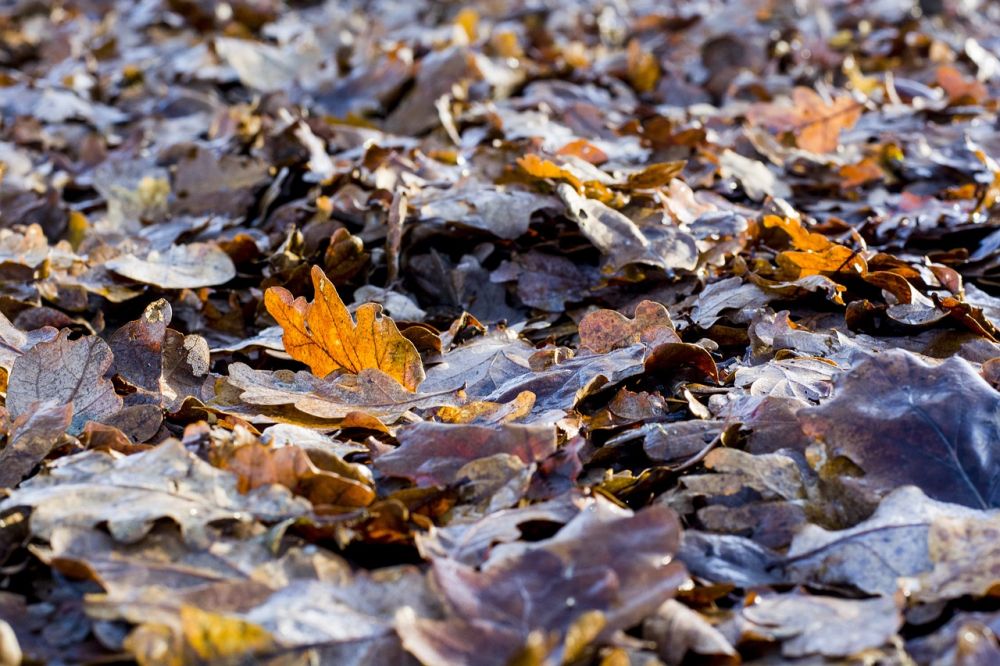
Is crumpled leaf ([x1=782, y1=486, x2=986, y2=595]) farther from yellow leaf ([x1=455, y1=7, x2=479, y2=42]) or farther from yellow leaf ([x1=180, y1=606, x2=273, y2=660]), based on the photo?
yellow leaf ([x1=455, y1=7, x2=479, y2=42])

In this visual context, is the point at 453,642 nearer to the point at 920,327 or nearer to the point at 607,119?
the point at 920,327

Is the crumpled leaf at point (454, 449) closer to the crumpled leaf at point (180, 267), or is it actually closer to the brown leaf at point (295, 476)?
the brown leaf at point (295, 476)

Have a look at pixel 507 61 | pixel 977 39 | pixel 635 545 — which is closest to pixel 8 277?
pixel 635 545

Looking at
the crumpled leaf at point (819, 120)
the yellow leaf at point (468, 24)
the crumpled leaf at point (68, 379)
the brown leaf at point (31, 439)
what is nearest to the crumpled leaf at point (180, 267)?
the crumpled leaf at point (68, 379)

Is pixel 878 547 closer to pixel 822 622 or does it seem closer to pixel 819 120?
pixel 822 622

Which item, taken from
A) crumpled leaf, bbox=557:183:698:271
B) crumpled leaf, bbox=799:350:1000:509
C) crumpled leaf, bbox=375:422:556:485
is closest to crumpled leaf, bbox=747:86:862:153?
crumpled leaf, bbox=557:183:698:271

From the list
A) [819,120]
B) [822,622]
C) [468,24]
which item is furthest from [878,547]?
[468,24]

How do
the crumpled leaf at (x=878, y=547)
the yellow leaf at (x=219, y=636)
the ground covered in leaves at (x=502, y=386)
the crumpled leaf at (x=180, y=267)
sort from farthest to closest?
the crumpled leaf at (x=180, y=267) → the crumpled leaf at (x=878, y=547) → the ground covered in leaves at (x=502, y=386) → the yellow leaf at (x=219, y=636)
